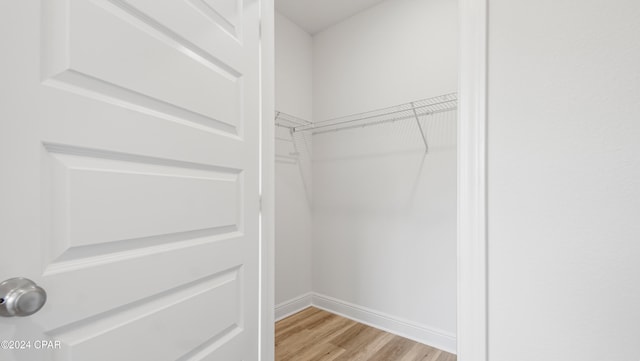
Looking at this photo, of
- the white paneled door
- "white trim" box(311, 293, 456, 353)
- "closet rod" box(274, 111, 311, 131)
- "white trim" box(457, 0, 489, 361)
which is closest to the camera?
the white paneled door

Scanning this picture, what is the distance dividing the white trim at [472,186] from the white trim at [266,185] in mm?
754

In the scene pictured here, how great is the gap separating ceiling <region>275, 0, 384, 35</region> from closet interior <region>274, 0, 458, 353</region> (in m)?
0.01

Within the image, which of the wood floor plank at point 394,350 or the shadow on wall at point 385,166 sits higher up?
the shadow on wall at point 385,166

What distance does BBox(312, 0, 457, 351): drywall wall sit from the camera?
2059 mm

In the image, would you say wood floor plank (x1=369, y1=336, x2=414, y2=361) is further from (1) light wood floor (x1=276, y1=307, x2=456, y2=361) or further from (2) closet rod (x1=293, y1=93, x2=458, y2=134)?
(2) closet rod (x1=293, y1=93, x2=458, y2=134)

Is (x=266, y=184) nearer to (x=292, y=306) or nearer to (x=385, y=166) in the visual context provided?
(x=385, y=166)

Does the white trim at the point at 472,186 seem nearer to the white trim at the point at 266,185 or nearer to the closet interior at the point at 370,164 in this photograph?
the white trim at the point at 266,185

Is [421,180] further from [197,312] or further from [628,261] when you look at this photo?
[197,312]

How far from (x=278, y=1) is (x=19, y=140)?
2393 millimetres

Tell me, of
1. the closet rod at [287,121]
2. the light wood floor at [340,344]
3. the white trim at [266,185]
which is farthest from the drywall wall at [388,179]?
the white trim at [266,185]

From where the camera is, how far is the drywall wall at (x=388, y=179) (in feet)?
6.75

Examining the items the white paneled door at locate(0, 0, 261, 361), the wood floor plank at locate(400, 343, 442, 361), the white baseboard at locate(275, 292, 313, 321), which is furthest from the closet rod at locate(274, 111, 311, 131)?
the wood floor plank at locate(400, 343, 442, 361)

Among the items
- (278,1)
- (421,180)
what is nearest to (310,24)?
(278,1)

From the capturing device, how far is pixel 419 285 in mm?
2146
